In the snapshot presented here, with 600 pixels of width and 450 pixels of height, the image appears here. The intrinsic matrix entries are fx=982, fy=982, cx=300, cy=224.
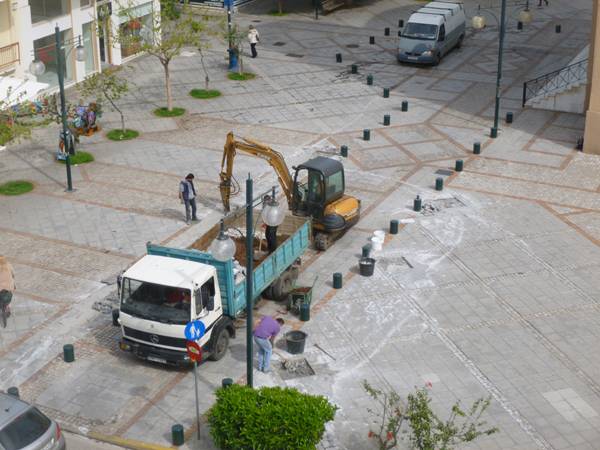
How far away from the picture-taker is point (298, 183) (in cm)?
2784

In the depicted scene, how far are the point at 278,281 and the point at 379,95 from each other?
18.8 meters

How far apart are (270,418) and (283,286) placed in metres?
7.05

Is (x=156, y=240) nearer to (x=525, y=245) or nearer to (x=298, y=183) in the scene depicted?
(x=298, y=183)

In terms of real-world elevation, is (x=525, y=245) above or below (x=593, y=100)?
below

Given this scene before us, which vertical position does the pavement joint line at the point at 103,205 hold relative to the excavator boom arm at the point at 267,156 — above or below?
below

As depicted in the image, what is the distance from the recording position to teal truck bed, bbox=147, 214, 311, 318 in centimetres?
2166

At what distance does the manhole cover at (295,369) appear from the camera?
21344 mm

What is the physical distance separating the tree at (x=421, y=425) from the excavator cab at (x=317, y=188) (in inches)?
311

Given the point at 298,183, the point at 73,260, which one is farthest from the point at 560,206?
the point at 73,260

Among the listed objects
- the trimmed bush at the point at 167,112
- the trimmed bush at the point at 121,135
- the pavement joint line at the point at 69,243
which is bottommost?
the pavement joint line at the point at 69,243

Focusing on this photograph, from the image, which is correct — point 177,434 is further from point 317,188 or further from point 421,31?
point 421,31

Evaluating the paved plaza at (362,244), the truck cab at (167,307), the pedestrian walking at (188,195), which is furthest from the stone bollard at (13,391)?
the pedestrian walking at (188,195)

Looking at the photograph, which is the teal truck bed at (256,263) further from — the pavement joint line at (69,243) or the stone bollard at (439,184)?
the stone bollard at (439,184)

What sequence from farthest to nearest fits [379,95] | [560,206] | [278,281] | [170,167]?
[379,95]
[170,167]
[560,206]
[278,281]
